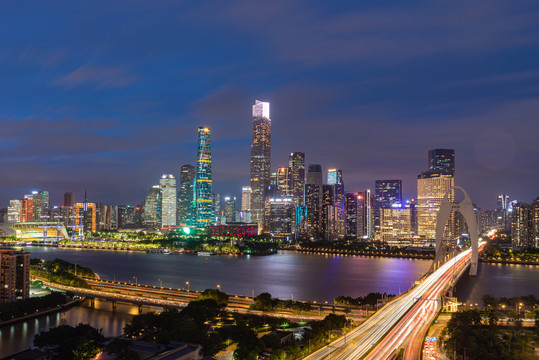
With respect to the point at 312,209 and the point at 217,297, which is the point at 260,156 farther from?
the point at 217,297

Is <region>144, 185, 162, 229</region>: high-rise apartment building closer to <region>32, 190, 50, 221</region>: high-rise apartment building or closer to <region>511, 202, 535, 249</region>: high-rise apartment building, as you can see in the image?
<region>32, 190, 50, 221</region>: high-rise apartment building

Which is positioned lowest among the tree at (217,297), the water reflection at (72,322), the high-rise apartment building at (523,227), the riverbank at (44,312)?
the water reflection at (72,322)

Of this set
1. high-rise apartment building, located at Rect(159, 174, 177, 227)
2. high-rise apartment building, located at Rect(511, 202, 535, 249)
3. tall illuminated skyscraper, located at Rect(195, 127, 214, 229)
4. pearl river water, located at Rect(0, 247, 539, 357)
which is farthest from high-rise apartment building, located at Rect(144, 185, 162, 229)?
high-rise apartment building, located at Rect(511, 202, 535, 249)

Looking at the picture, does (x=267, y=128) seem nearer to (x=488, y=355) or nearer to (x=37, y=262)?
(x=37, y=262)

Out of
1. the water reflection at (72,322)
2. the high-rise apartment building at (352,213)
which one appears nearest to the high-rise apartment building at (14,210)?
the high-rise apartment building at (352,213)

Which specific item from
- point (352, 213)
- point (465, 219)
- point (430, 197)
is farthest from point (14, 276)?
point (430, 197)

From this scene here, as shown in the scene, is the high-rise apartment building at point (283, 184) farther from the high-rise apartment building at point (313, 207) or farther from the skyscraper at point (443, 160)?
the skyscraper at point (443, 160)
